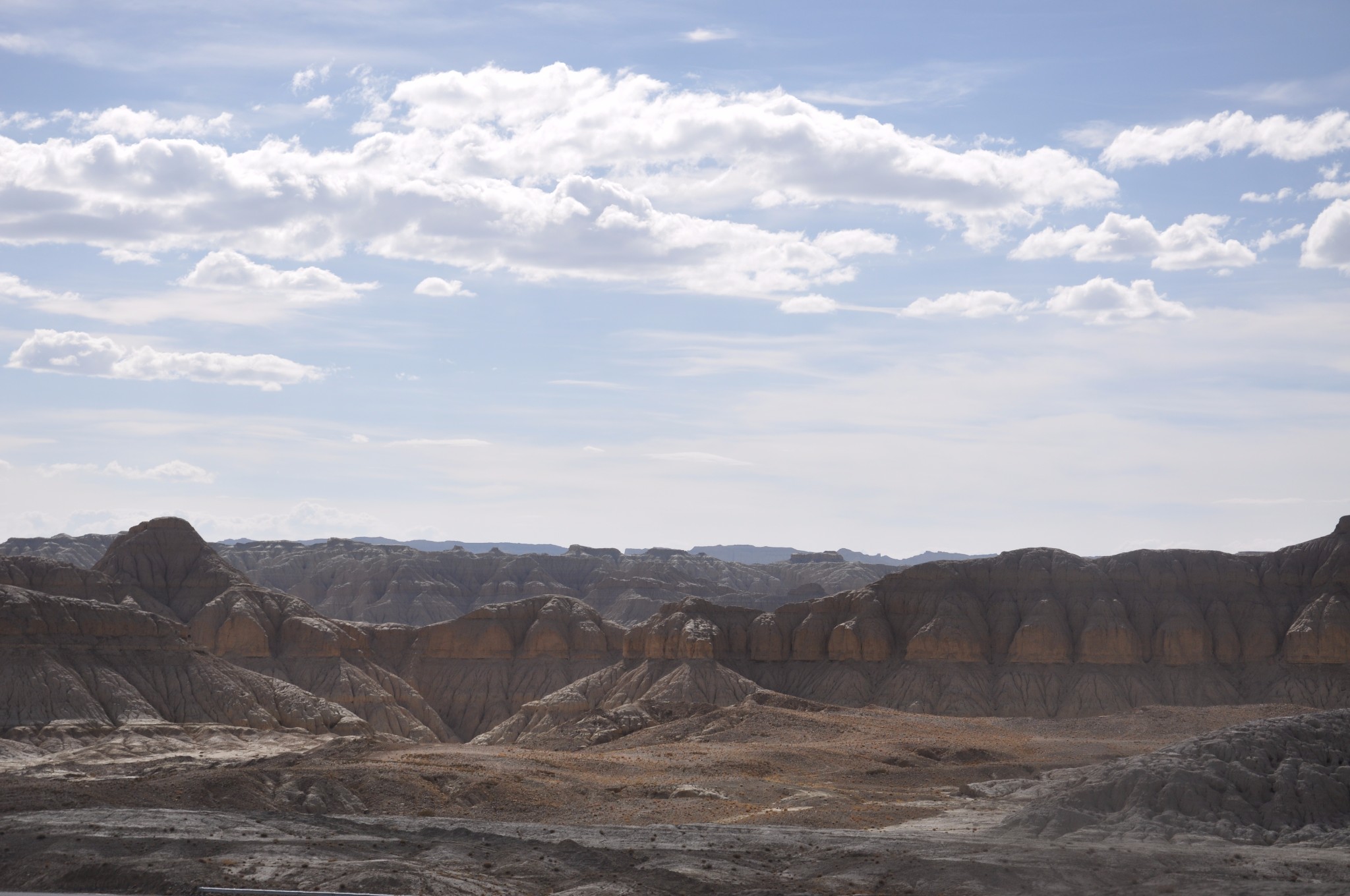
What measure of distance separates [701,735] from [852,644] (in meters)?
36.3

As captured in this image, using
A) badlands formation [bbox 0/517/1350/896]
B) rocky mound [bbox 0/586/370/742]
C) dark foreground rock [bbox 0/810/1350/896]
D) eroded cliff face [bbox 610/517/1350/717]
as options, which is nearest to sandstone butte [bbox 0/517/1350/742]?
eroded cliff face [bbox 610/517/1350/717]

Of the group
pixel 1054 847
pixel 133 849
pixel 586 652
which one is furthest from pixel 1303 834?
pixel 586 652

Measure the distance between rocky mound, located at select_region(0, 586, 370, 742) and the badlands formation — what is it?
254 millimetres

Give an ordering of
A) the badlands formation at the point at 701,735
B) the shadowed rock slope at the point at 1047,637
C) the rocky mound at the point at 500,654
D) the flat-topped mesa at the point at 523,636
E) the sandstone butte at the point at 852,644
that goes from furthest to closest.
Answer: the flat-topped mesa at the point at 523,636, the rocky mound at the point at 500,654, the shadowed rock slope at the point at 1047,637, the sandstone butte at the point at 852,644, the badlands formation at the point at 701,735

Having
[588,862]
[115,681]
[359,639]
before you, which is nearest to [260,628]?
[359,639]

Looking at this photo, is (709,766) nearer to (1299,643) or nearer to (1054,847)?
(1054,847)

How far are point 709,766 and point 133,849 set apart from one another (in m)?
30.9

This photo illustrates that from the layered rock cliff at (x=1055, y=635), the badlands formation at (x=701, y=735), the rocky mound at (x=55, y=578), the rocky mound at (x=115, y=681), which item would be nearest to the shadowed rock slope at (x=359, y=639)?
the rocky mound at (x=55, y=578)

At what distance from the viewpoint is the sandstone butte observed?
104125 mm

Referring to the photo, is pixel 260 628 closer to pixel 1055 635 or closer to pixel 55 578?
pixel 55 578

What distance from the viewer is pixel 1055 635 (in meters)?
110

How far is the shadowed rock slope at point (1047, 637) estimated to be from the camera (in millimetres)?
104500

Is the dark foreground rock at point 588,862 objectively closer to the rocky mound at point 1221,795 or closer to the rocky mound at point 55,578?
the rocky mound at point 1221,795

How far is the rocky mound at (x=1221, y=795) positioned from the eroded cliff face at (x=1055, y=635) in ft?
184
